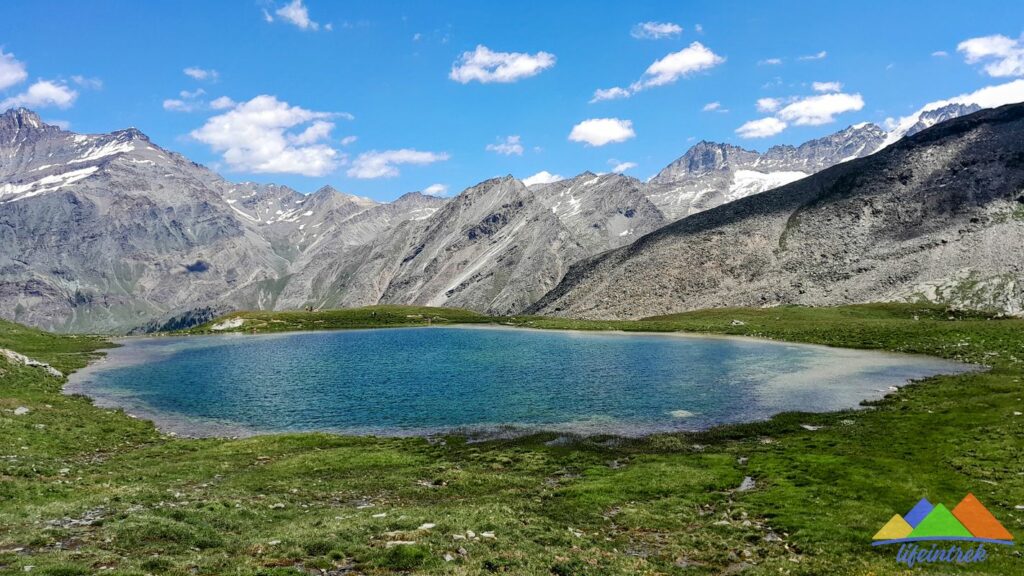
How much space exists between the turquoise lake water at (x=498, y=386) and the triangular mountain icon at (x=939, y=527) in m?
25.7

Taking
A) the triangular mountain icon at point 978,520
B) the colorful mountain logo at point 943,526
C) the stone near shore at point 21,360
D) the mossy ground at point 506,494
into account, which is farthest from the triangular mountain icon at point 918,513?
the stone near shore at point 21,360

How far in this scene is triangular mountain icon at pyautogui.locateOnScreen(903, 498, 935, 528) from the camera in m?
24.3

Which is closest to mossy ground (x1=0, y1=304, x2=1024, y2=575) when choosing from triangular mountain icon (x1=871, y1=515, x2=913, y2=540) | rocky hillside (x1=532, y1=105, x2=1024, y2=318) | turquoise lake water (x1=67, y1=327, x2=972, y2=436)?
triangular mountain icon (x1=871, y1=515, x2=913, y2=540)

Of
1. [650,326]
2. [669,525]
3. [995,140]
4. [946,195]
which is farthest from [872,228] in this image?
[669,525]

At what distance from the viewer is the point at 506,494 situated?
3212 centimetres

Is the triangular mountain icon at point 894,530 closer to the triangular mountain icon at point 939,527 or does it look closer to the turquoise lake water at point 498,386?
the triangular mountain icon at point 939,527

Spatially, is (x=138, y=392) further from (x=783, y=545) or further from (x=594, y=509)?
(x=783, y=545)

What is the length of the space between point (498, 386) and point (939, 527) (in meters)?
55.2

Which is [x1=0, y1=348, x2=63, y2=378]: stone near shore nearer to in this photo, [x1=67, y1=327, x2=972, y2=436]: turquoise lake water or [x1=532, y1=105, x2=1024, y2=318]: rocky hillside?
→ [x1=67, y1=327, x2=972, y2=436]: turquoise lake water

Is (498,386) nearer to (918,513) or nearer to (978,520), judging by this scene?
(918,513)

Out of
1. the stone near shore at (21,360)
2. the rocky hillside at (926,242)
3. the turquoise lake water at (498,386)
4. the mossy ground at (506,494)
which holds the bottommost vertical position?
the turquoise lake water at (498,386)

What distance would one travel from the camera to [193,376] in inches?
3659

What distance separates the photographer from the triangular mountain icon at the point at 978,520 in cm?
2250

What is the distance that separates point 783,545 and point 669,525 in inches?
201
